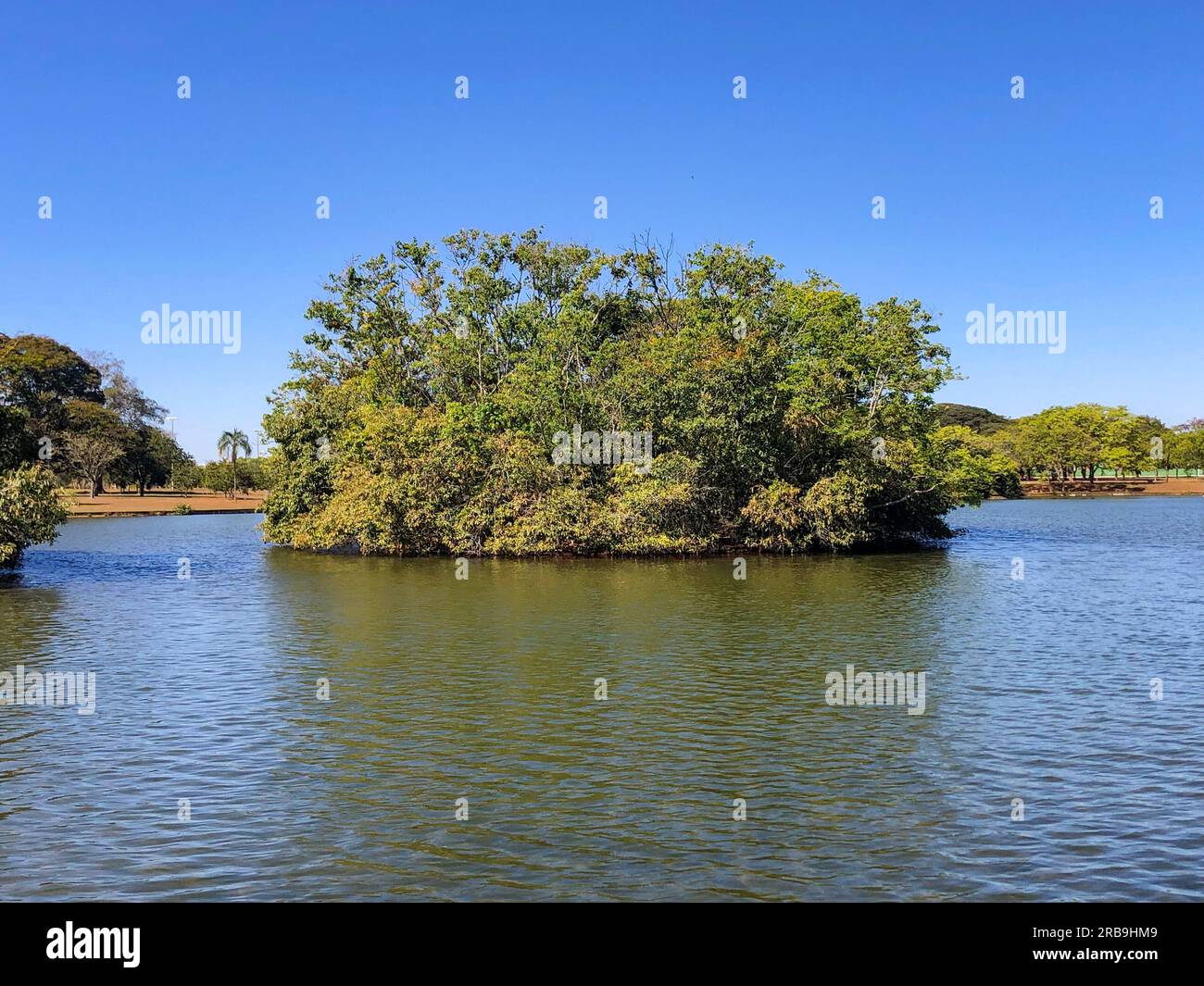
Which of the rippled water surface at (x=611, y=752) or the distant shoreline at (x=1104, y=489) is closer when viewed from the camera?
the rippled water surface at (x=611, y=752)

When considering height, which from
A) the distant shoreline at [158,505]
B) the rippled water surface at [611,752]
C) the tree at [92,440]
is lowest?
the rippled water surface at [611,752]

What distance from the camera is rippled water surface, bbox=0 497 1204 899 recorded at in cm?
1108

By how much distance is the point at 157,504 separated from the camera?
123 metres

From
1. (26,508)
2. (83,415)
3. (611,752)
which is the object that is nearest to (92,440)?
(83,415)

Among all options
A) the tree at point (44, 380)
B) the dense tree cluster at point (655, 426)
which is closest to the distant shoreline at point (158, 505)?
the tree at point (44, 380)

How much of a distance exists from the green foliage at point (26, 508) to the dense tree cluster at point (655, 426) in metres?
16.0

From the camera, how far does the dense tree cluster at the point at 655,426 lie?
170ft

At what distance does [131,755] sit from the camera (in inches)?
632

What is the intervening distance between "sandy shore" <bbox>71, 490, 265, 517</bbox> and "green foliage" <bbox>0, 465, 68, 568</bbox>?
50544 millimetres

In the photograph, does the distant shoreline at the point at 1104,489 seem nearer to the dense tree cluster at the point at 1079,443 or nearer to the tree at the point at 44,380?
the dense tree cluster at the point at 1079,443

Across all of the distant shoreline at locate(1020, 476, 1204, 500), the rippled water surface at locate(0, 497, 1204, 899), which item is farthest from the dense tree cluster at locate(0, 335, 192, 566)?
the distant shoreline at locate(1020, 476, 1204, 500)
